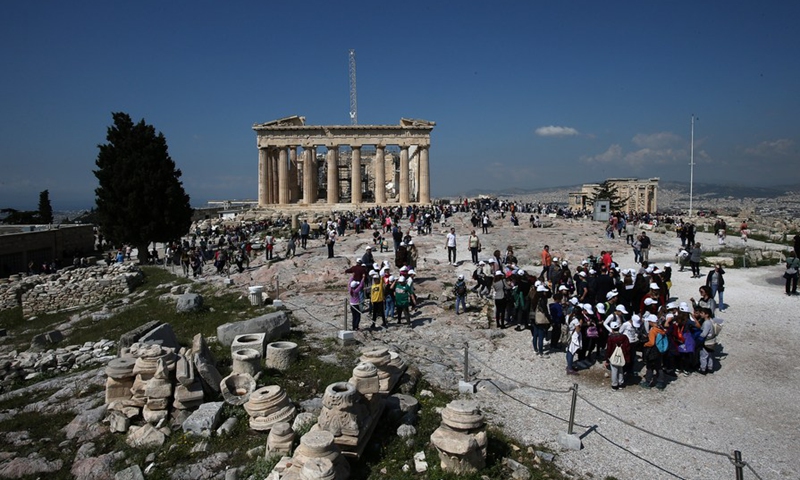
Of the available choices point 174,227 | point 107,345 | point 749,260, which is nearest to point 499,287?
point 107,345

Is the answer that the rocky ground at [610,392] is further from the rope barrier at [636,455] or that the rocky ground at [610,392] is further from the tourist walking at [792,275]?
the tourist walking at [792,275]

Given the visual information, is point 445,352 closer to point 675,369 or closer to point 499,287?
point 499,287

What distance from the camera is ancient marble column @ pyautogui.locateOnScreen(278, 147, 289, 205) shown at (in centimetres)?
5128

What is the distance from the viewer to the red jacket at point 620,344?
10203mm

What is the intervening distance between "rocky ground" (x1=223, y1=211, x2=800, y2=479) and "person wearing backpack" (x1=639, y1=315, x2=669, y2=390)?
0.26 meters

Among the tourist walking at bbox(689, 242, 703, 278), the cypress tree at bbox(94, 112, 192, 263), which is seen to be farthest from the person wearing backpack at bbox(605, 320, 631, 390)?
the cypress tree at bbox(94, 112, 192, 263)

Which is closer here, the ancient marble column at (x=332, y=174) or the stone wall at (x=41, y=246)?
the stone wall at (x=41, y=246)

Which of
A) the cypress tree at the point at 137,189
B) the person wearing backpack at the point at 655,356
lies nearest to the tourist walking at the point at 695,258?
the person wearing backpack at the point at 655,356

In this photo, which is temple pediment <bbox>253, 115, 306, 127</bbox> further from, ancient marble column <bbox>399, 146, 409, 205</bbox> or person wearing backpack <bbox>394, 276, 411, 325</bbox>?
person wearing backpack <bbox>394, 276, 411, 325</bbox>

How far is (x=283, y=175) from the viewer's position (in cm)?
5125

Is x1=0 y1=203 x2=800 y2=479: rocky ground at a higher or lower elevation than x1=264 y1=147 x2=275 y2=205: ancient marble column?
lower

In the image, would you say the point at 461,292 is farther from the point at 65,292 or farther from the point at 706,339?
the point at 65,292

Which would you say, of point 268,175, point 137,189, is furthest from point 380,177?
point 137,189

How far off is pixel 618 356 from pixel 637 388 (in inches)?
38.6
